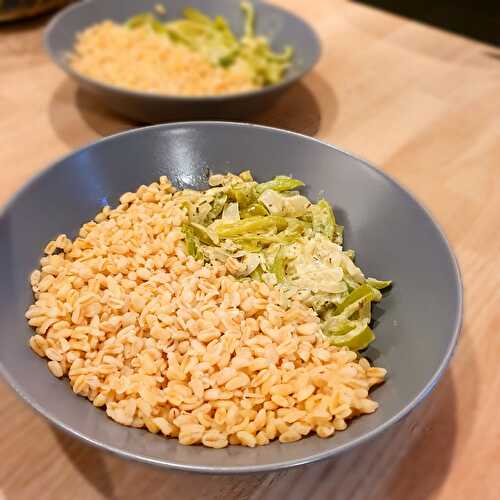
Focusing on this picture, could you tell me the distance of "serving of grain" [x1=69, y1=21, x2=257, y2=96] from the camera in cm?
175

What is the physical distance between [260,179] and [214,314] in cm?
42

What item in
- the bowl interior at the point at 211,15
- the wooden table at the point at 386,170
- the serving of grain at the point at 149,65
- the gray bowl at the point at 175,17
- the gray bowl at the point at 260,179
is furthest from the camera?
the bowl interior at the point at 211,15

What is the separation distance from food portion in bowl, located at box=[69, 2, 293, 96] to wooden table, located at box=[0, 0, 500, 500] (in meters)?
0.12

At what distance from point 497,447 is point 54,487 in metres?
0.76

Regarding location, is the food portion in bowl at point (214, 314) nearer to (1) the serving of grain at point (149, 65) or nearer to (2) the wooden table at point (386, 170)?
(2) the wooden table at point (386, 170)

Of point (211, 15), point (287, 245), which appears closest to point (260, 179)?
point (287, 245)

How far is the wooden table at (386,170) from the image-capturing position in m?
0.92

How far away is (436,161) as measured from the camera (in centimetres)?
168

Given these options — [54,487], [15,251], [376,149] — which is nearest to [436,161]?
[376,149]

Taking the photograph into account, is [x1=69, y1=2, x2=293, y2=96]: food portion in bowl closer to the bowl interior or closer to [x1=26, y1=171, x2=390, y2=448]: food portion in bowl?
the bowl interior

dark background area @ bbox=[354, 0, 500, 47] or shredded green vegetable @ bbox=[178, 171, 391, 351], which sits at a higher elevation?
shredded green vegetable @ bbox=[178, 171, 391, 351]

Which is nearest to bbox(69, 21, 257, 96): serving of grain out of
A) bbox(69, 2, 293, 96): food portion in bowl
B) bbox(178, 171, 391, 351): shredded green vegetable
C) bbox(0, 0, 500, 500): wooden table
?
bbox(69, 2, 293, 96): food portion in bowl

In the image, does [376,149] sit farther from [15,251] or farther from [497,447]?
[15,251]

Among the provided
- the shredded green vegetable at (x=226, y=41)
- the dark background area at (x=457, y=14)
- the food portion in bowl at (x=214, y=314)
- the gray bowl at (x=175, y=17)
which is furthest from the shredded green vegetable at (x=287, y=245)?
the dark background area at (x=457, y=14)
